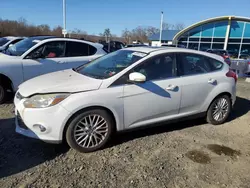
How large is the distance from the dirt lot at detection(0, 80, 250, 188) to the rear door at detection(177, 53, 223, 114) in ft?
1.93

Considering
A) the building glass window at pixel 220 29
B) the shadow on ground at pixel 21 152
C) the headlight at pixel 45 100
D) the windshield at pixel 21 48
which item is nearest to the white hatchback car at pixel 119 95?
the headlight at pixel 45 100

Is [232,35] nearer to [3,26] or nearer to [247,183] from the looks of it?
[247,183]

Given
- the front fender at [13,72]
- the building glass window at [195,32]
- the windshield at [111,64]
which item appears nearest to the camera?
the windshield at [111,64]

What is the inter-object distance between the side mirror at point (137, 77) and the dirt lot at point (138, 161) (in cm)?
111

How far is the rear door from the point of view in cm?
418

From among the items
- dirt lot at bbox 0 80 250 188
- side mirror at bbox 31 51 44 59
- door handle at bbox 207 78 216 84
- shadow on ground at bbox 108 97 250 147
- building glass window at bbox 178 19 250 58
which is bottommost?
dirt lot at bbox 0 80 250 188

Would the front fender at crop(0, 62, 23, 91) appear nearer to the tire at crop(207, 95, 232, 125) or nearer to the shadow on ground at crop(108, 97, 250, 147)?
the shadow on ground at crop(108, 97, 250, 147)

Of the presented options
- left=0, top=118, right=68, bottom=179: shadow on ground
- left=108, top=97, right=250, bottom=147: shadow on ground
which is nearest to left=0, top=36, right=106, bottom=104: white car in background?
left=0, top=118, right=68, bottom=179: shadow on ground

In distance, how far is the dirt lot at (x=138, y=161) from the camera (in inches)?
114

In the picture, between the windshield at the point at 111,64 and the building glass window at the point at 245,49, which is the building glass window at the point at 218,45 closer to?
the building glass window at the point at 245,49

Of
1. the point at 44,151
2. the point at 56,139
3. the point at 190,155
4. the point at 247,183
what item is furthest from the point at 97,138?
the point at 247,183

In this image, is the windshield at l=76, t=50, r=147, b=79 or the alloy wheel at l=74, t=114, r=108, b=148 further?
the windshield at l=76, t=50, r=147, b=79

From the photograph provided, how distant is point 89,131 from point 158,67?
1596 millimetres

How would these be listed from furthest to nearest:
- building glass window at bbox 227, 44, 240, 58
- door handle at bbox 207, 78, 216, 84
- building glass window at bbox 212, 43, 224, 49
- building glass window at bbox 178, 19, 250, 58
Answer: building glass window at bbox 212, 43, 224, 49
building glass window at bbox 227, 44, 240, 58
building glass window at bbox 178, 19, 250, 58
door handle at bbox 207, 78, 216, 84
